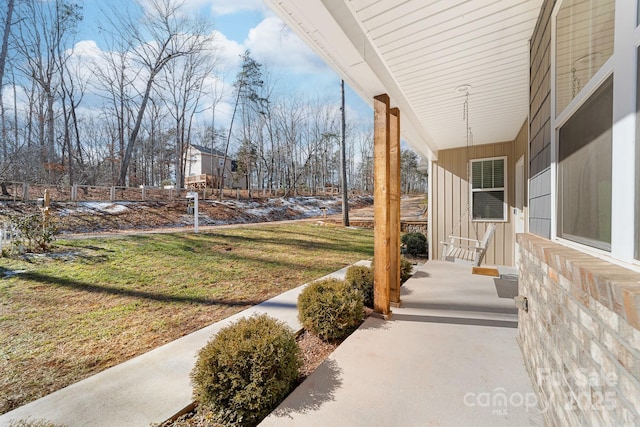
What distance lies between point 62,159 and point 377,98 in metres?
17.3

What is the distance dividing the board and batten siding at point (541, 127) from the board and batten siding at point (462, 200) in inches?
136

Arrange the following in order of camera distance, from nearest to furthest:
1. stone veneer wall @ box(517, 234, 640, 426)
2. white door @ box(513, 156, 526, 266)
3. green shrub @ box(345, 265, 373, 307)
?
stone veneer wall @ box(517, 234, 640, 426) < green shrub @ box(345, 265, 373, 307) < white door @ box(513, 156, 526, 266)

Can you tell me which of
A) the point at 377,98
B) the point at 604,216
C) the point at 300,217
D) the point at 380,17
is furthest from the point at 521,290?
the point at 300,217

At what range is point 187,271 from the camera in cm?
502

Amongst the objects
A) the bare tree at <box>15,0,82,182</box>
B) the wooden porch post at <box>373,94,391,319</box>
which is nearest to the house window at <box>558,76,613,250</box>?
the wooden porch post at <box>373,94,391,319</box>

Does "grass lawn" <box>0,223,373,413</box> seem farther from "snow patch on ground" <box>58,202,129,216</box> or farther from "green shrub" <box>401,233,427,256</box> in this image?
"snow patch on ground" <box>58,202,129,216</box>

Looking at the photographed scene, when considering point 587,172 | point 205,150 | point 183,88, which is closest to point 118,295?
point 587,172

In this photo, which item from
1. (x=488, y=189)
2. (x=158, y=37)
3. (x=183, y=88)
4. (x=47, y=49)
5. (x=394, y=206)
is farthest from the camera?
(x=183, y=88)

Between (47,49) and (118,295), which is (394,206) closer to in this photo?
(118,295)

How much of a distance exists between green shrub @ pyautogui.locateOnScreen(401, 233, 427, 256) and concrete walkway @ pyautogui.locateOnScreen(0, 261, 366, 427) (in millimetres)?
6304

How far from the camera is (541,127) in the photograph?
2092mm

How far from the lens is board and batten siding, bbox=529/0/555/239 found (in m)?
1.85

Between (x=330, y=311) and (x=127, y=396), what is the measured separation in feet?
5.38

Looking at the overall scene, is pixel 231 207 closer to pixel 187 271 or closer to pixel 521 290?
pixel 187 271
